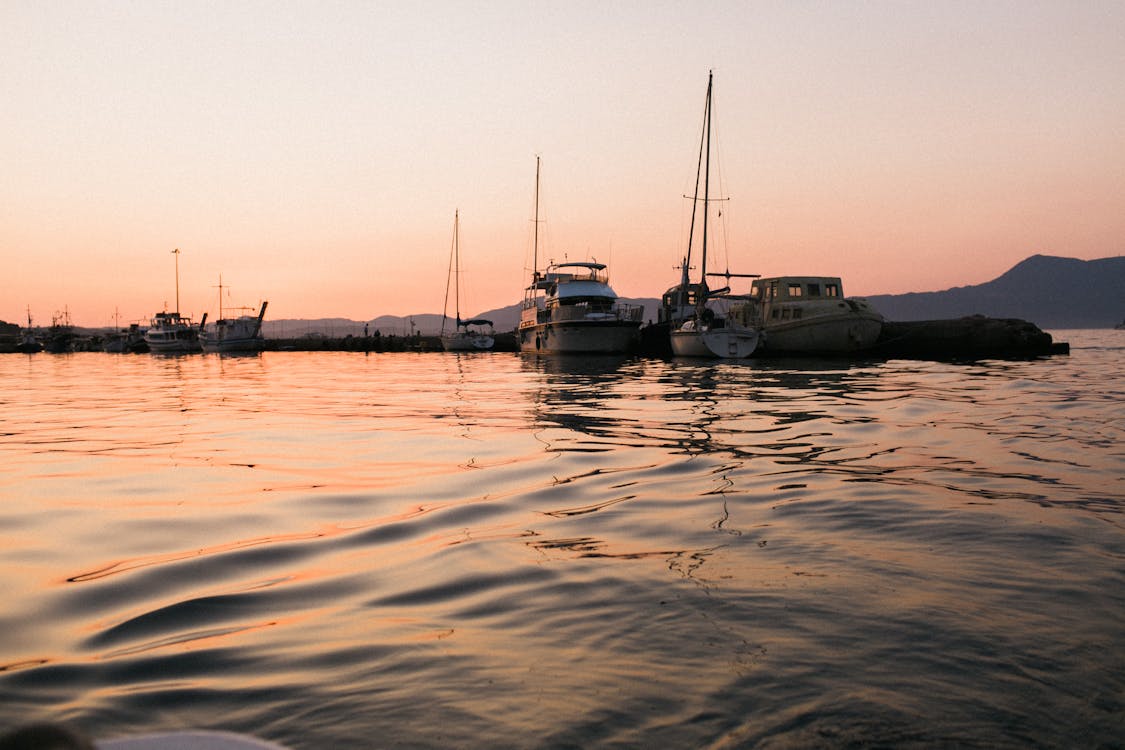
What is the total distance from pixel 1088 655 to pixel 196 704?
4062 mm

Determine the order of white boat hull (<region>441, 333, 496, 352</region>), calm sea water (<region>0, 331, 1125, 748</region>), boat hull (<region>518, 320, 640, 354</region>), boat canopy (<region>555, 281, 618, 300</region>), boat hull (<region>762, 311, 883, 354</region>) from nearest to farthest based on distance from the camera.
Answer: calm sea water (<region>0, 331, 1125, 748</region>) < boat hull (<region>762, 311, 883, 354</region>) < boat hull (<region>518, 320, 640, 354</region>) < boat canopy (<region>555, 281, 618, 300</region>) < white boat hull (<region>441, 333, 496, 352</region>)

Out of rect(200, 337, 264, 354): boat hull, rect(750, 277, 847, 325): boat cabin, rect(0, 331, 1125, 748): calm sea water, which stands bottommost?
rect(0, 331, 1125, 748): calm sea water

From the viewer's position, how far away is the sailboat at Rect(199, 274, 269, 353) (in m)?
86.1

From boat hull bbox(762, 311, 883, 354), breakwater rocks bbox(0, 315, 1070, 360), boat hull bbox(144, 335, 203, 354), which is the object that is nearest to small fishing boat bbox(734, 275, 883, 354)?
boat hull bbox(762, 311, 883, 354)

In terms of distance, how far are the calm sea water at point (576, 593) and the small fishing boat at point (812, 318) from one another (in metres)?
34.1

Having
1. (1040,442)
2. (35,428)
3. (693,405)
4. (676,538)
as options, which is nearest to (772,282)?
(693,405)

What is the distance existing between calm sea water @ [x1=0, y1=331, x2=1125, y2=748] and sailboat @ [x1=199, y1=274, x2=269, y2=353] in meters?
79.1

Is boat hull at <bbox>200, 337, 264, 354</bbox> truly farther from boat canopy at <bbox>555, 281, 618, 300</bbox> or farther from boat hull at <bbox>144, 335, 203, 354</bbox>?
boat canopy at <bbox>555, 281, 618, 300</bbox>

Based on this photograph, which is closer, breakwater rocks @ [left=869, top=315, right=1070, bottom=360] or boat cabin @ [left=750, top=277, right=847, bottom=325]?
boat cabin @ [left=750, top=277, right=847, bottom=325]

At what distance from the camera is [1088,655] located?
148 inches

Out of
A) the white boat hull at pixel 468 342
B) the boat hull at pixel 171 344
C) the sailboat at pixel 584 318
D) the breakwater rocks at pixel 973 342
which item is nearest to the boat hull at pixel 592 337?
the sailboat at pixel 584 318

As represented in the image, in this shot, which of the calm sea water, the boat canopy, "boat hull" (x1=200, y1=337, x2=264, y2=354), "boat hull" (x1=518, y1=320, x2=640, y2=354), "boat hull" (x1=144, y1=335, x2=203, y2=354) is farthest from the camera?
"boat hull" (x1=144, y1=335, x2=203, y2=354)

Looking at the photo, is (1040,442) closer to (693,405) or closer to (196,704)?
(693,405)

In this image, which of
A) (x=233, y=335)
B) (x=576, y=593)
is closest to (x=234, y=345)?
(x=233, y=335)
